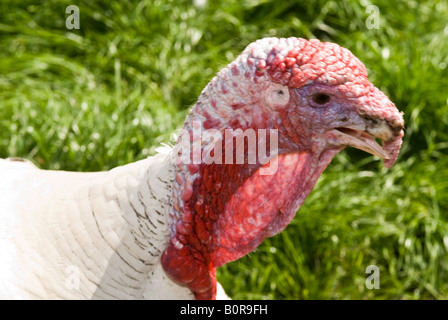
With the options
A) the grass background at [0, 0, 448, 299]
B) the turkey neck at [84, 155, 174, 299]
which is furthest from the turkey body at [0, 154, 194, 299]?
the grass background at [0, 0, 448, 299]

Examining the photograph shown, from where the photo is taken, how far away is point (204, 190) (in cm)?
221

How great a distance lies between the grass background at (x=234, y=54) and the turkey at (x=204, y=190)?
3.84ft

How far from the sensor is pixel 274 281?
3781mm

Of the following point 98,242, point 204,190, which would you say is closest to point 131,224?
point 98,242

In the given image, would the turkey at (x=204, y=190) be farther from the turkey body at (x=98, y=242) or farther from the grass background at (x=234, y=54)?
the grass background at (x=234, y=54)

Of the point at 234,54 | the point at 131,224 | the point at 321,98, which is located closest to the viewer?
the point at 321,98

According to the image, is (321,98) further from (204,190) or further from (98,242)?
(98,242)

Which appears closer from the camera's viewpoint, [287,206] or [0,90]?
[287,206]

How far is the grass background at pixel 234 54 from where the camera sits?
3.87m

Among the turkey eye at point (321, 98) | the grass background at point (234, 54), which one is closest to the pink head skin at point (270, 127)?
the turkey eye at point (321, 98)

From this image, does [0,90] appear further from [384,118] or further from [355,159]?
[384,118]

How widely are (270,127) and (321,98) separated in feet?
0.54

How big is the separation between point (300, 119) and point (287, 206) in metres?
0.30
